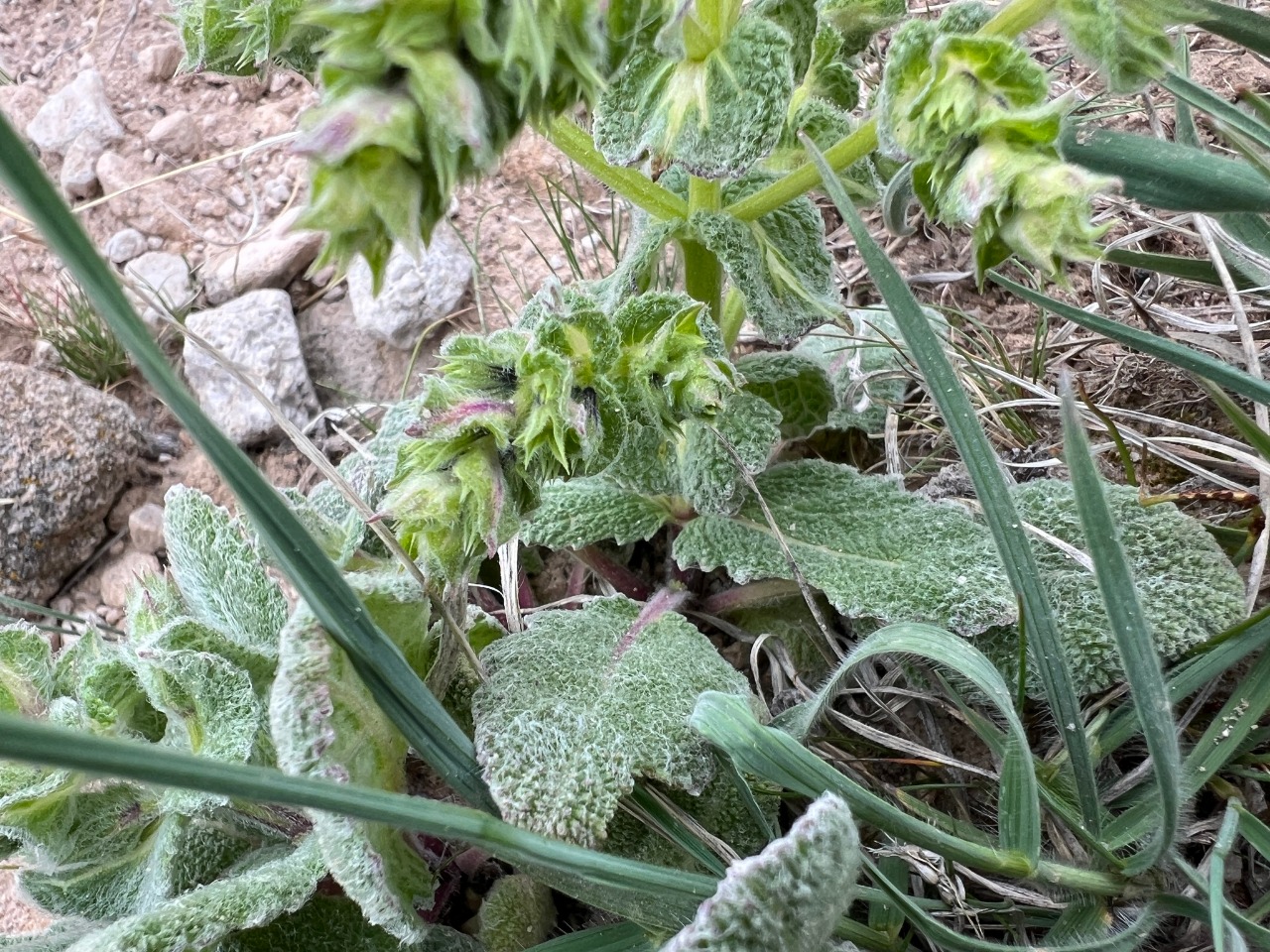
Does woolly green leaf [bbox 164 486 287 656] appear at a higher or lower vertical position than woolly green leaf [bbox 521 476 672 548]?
higher

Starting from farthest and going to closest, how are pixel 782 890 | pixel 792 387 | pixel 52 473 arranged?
1. pixel 52 473
2. pixel 792 387
3. pixel 782 890

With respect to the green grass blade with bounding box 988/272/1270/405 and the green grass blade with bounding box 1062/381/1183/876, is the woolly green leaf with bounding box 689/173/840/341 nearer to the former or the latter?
the green grass blade with bounding box 988/272/1270/405

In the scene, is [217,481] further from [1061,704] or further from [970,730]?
[1061,704]

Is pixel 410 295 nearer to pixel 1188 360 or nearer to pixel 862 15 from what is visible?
pixel 862 15

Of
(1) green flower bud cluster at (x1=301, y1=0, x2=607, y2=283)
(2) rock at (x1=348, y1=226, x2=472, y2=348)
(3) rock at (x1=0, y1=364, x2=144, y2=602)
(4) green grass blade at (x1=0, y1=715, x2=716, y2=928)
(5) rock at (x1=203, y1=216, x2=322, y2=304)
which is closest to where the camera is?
(4) green grass blade at (x1=0, y1=715, x2=716, y2=928)

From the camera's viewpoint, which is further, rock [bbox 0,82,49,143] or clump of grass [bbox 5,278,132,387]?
rock [bbox 0,82,49,143]

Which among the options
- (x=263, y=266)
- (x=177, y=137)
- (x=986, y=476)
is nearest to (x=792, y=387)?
(x=986, y=476)

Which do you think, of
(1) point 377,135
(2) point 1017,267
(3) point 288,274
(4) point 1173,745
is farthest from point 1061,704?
(3) point 288,274

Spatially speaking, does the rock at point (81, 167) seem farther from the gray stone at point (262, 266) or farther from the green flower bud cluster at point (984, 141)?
the green flower bud cluster at point (984, 141)

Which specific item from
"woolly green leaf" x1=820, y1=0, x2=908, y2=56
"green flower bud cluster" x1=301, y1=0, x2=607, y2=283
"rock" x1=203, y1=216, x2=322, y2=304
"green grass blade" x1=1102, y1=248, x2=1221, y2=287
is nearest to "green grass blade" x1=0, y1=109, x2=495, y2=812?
"green flower bud cluster" x1=301, y1=0, x2=607, y2=283
